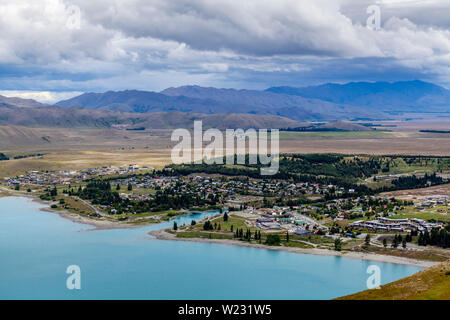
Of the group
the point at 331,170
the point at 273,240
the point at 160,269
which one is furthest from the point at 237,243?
the point at 331,170

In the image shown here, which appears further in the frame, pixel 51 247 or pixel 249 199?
pixel 249 199

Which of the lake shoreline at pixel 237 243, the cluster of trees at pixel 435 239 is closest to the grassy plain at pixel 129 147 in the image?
the lake shoreline at pixel 237 243

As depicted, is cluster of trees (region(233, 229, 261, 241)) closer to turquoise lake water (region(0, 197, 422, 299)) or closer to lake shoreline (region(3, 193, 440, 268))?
lake shoreline (region(3, 193, 440, 268))

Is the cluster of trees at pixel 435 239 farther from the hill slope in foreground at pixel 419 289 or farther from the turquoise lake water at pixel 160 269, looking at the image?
the hill slope in foreground at pixel 419 289

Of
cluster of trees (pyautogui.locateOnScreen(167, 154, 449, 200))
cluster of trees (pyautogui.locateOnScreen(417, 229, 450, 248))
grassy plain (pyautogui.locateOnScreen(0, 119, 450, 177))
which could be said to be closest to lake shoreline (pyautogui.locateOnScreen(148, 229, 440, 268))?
cluster of trees (pyautogui.locateOnScreen(417, 229, 450, 248))

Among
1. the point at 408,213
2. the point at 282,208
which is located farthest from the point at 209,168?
the point at 408,213

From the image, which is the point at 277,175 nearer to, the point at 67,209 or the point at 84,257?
the point at 67,209
